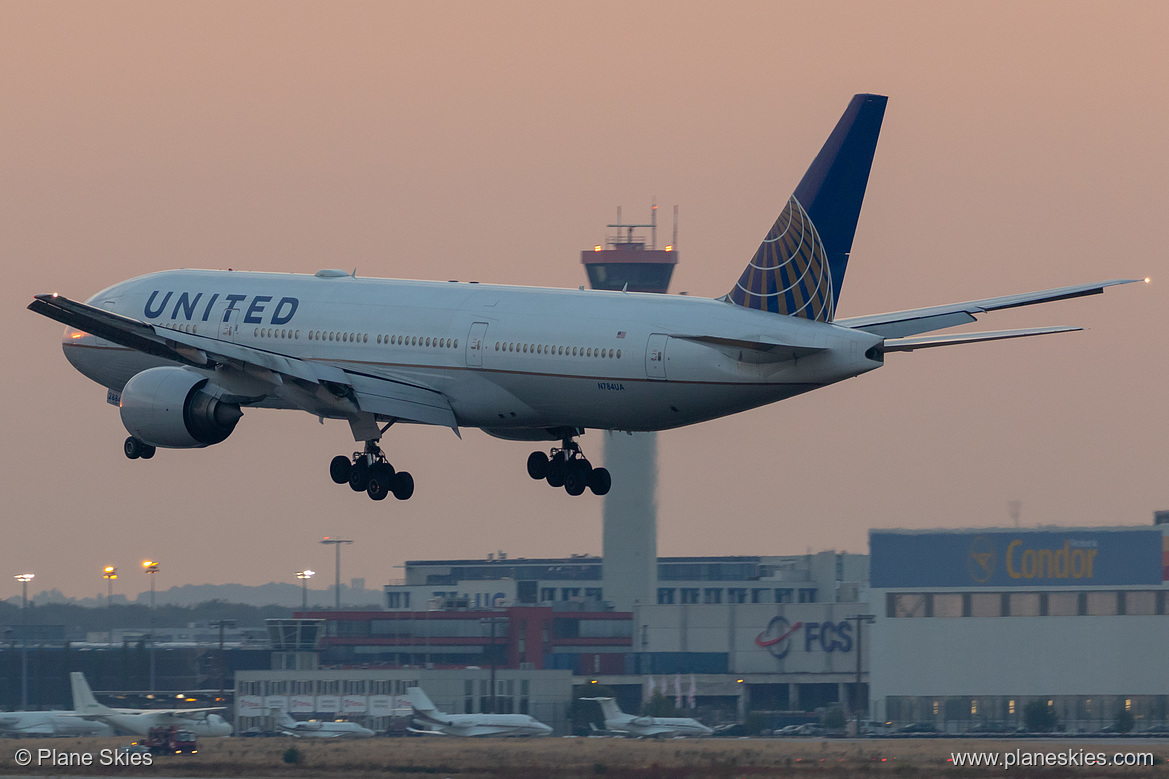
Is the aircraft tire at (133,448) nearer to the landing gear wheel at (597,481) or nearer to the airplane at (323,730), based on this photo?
the landing gear wheel at (597,481)

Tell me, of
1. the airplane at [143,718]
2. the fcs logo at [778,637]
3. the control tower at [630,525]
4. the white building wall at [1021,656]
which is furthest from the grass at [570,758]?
the control tower at [630,525]

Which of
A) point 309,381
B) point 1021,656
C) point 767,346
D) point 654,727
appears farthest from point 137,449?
point 1021,656

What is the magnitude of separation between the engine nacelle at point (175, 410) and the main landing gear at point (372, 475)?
316cm

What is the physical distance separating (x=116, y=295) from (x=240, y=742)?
125 feet

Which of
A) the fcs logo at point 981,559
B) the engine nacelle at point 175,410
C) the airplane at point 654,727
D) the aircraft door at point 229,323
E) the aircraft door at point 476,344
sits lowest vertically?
the airplane at point 654,727

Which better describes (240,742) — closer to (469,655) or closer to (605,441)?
(469,655)

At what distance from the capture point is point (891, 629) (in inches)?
4564

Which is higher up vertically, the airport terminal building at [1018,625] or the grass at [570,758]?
the airport terminal building at [1018,625]

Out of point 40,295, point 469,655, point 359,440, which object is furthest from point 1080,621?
point 40,295

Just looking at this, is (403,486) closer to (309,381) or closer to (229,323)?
(309,381)

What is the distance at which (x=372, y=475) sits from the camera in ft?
154

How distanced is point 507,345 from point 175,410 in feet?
29.4

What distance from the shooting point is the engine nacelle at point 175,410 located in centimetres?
4675

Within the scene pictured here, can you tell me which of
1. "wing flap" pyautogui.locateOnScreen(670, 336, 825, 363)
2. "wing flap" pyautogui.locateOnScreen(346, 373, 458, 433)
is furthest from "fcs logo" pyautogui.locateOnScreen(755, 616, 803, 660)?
"wing flap" pyautogui.locateOnScreen(670, 336, 825, 363)
